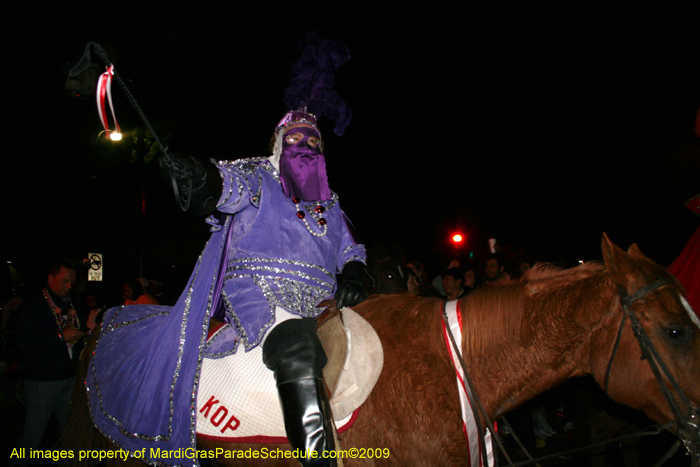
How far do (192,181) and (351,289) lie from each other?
1.10 m

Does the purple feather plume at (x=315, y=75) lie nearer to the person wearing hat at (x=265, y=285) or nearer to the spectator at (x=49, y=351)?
the person wearing hat at (x=265, y=285)

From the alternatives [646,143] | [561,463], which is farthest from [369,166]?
[561,463]

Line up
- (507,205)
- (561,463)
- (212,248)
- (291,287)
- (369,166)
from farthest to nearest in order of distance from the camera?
1. (507,205)
2. (369,166)
3. (561,463)
4. (212,248)
5. (291,287)

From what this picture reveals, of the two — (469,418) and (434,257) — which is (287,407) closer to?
(469,418)

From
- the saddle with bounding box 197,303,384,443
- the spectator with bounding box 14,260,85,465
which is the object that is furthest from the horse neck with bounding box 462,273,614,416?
the spectator with bounding box 14,260,85,465

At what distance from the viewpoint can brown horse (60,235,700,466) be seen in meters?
2.09

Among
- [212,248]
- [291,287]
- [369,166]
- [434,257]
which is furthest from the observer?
[434,257]

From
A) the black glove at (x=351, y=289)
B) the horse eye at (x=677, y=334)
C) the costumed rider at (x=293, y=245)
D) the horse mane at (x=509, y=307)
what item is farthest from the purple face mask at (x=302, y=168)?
the horse eye at (x=677, y=334)

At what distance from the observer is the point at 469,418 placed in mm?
2209

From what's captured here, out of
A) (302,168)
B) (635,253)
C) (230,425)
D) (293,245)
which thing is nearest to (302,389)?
(230,425)

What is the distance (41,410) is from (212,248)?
300 centimetres

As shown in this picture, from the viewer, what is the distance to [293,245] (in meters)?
2.64

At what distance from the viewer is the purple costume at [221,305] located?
7.95 ft

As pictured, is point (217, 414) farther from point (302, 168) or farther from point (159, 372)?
point (302, 168)
